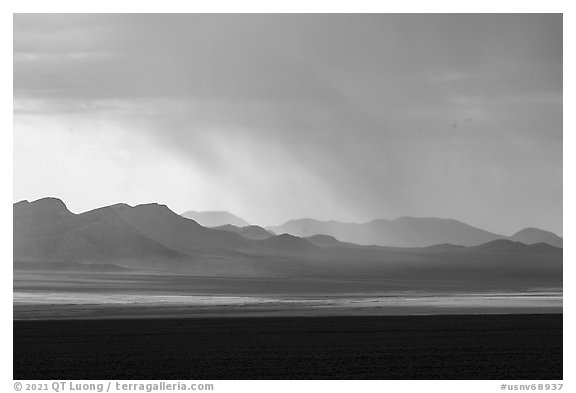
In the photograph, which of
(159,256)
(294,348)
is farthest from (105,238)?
(294,348)

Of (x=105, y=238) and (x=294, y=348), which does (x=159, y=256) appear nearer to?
(x=105, y=238)

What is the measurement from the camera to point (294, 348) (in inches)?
1511

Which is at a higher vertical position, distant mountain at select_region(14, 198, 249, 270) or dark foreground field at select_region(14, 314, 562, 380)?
distant mountain at select_region(14, 198, 249, 270)

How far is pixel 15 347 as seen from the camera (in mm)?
38469

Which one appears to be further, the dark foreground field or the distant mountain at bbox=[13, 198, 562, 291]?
the distant mountain at bbox=[13, 198, 562, 291]

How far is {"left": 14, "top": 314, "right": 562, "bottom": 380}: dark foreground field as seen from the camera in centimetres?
3172

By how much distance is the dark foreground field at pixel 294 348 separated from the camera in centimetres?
3172

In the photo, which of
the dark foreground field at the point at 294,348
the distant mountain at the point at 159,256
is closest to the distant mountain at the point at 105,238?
the distant mountain at the point at 159,256

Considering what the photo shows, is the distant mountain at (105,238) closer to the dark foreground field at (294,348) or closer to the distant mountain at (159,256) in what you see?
the distant mountain at (159,256)

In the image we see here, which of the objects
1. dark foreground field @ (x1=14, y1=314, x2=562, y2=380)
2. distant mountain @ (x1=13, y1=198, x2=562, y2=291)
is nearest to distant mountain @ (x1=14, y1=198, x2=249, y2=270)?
distant mountain @ (x1=13, y1=198, x2=562, y2=291)

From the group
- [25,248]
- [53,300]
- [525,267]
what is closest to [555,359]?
[53,300]

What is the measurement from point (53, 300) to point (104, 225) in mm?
99784

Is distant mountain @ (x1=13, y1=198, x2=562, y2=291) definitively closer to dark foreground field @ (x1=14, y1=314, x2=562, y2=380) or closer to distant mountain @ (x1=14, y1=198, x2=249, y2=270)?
distant mountain @ (x1=14, y1=198, x2=249, y2=270)

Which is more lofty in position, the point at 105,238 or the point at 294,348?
the point at 105,238
